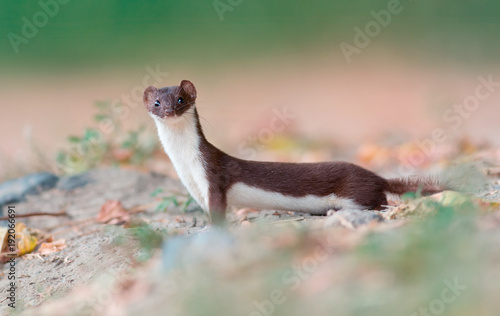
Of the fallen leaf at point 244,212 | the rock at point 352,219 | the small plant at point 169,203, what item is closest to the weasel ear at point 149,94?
the small plant at point 169,203

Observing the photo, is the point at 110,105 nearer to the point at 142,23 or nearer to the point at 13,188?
the point at 13,188

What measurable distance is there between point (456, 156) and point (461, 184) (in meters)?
1.99

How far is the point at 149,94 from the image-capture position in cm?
419

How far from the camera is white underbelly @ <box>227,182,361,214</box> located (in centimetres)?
416

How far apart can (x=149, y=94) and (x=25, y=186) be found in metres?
Answer: 2.16

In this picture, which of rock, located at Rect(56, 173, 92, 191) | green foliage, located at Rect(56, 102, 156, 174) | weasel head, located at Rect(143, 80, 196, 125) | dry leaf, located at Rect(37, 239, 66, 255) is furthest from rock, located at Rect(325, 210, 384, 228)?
green foliage, located at Rect(56, 102, 156, 174)

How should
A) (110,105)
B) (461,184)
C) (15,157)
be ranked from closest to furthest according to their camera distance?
1. (461,184)
2. (110,105)
3. (15,157)

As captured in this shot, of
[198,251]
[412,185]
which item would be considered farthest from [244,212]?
[198,251]

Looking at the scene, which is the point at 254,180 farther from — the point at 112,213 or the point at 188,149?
the point at 112,213

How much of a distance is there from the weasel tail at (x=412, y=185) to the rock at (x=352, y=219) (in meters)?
1.00

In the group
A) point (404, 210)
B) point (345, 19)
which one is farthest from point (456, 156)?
point (345, 19)

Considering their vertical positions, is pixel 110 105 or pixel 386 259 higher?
pixel 110 105

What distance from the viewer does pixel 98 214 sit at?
5.24 metres

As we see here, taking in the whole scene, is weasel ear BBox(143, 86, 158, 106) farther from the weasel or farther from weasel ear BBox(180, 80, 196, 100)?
weasel ear BBox(180, 80, 196, 100)
